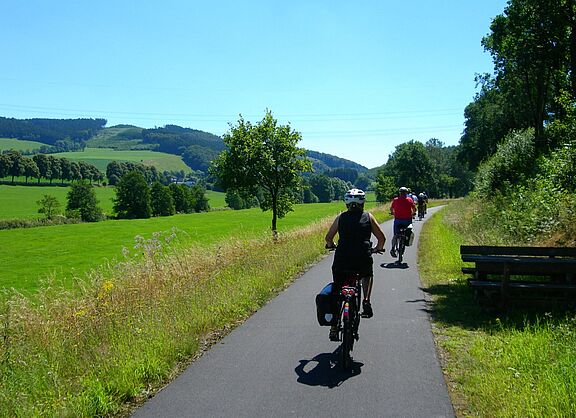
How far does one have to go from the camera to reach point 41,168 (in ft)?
354

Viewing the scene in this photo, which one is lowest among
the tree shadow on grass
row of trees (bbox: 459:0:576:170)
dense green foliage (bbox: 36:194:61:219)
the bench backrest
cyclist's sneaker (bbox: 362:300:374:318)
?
dense green foliage (bbox: 36:194:61:219)

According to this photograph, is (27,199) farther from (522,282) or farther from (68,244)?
(522,282)

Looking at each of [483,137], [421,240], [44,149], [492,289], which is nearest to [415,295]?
[492,289]

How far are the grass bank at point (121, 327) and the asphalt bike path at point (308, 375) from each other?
338 millimetres

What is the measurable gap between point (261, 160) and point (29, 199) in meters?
73.7

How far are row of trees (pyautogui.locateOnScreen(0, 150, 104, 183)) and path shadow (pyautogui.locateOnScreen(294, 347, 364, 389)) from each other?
110m

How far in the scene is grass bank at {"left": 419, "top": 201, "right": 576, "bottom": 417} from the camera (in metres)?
4.18

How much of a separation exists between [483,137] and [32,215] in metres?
59.3

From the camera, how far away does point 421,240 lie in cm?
2105

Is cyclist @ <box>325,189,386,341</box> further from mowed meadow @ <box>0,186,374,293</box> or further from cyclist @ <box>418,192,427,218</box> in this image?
cyclist @ <box>418,192,427,218</box>

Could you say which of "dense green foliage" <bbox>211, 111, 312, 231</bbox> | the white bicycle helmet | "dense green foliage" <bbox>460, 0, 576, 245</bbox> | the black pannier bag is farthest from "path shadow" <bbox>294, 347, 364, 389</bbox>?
"dense green foliage" <bbox>211, 111, 312, 231</bbox>

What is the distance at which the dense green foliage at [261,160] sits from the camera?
2448 cm

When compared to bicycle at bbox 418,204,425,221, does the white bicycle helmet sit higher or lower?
higher

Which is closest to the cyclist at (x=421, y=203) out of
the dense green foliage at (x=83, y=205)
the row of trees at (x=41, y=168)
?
the dense green foliage at (x=83, y=205)
